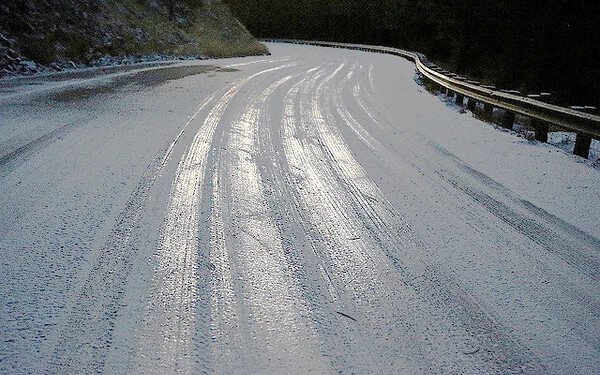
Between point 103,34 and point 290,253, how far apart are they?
1952cm

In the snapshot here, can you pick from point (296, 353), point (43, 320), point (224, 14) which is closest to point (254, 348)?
point (296, 353)

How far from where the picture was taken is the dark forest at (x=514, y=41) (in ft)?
83.6

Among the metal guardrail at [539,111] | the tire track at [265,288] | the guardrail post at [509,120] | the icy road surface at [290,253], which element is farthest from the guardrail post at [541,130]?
the tire track at [265,288]

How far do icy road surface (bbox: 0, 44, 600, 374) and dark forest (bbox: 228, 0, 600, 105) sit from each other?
17666 mm

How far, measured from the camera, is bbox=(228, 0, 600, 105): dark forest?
83.6ft

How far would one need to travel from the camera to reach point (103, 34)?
19.7 m

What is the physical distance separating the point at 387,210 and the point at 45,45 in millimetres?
15759

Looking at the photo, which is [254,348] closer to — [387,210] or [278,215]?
[278,215]

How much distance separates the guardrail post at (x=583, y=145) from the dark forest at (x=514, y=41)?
14468 mm

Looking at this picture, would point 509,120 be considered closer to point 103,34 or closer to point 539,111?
point 539,111

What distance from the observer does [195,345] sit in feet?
8.47

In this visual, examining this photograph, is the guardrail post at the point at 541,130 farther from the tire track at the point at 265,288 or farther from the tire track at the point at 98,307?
the tire track at the point at 98,307

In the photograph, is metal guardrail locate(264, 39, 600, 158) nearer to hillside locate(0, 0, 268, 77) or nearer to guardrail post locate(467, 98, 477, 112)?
guardrail post locate(467, 98, 477, 112)

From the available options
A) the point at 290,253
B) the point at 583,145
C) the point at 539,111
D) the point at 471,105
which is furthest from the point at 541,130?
the point at 290,253
